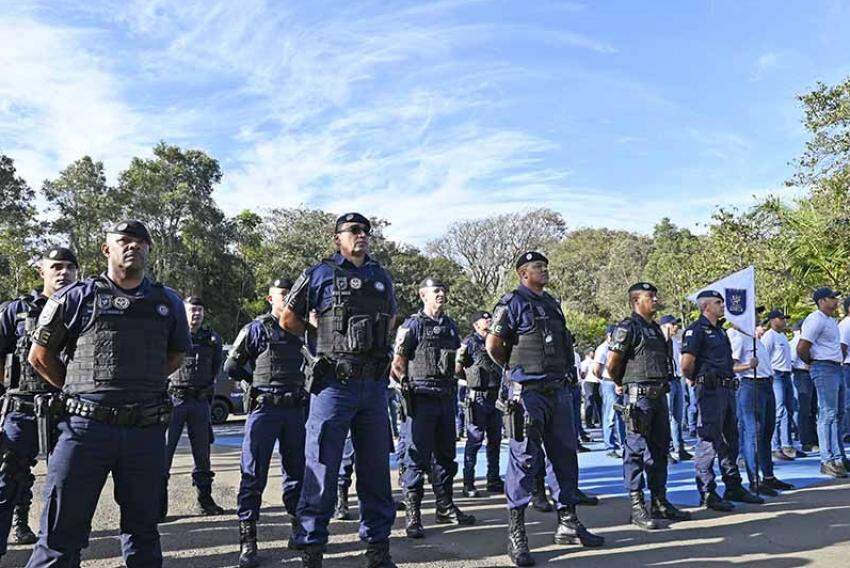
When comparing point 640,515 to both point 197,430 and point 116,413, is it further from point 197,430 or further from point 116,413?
point 116,413

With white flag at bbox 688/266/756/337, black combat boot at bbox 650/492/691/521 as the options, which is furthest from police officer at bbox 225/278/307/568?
white flag at bbox 688/266/756/337

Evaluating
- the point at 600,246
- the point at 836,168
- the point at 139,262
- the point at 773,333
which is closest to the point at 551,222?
the point at 600,246

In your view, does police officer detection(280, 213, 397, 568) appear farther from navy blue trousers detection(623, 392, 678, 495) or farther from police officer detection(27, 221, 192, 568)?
navy blue trousers detection(623, 392, 678, 495)

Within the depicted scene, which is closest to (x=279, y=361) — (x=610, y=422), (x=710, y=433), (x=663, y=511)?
(x=663, y=511)

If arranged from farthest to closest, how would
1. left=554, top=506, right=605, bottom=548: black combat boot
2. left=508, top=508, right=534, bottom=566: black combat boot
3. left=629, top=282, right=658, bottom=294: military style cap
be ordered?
1. left=629, top=282, right=658, bottom=294: military style cap
2. left=554, top=506, right=605, bottom=548: black combat boot
3. left=508, top=508, right=534, bottom=566: black combat boot

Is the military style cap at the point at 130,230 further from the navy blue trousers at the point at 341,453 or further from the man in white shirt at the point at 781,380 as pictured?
the man in white shirt at the point at 781,380

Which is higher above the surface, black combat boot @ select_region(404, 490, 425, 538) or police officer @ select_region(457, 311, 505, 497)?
police officer @ select_region(457, 311, 505, 497)

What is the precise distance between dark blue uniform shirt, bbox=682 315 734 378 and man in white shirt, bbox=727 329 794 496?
0.41 meters

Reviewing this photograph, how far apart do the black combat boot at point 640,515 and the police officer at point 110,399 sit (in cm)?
405

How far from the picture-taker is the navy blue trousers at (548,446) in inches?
211

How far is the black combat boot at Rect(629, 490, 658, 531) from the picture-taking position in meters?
6.06

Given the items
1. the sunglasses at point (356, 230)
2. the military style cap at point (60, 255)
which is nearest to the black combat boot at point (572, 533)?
the sunglasses at point (356, 230)

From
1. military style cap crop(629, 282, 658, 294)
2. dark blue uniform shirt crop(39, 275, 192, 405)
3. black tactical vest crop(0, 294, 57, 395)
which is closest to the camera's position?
dark blue uniform shirt crop(39, 275, 192, 405)

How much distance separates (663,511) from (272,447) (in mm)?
3482
